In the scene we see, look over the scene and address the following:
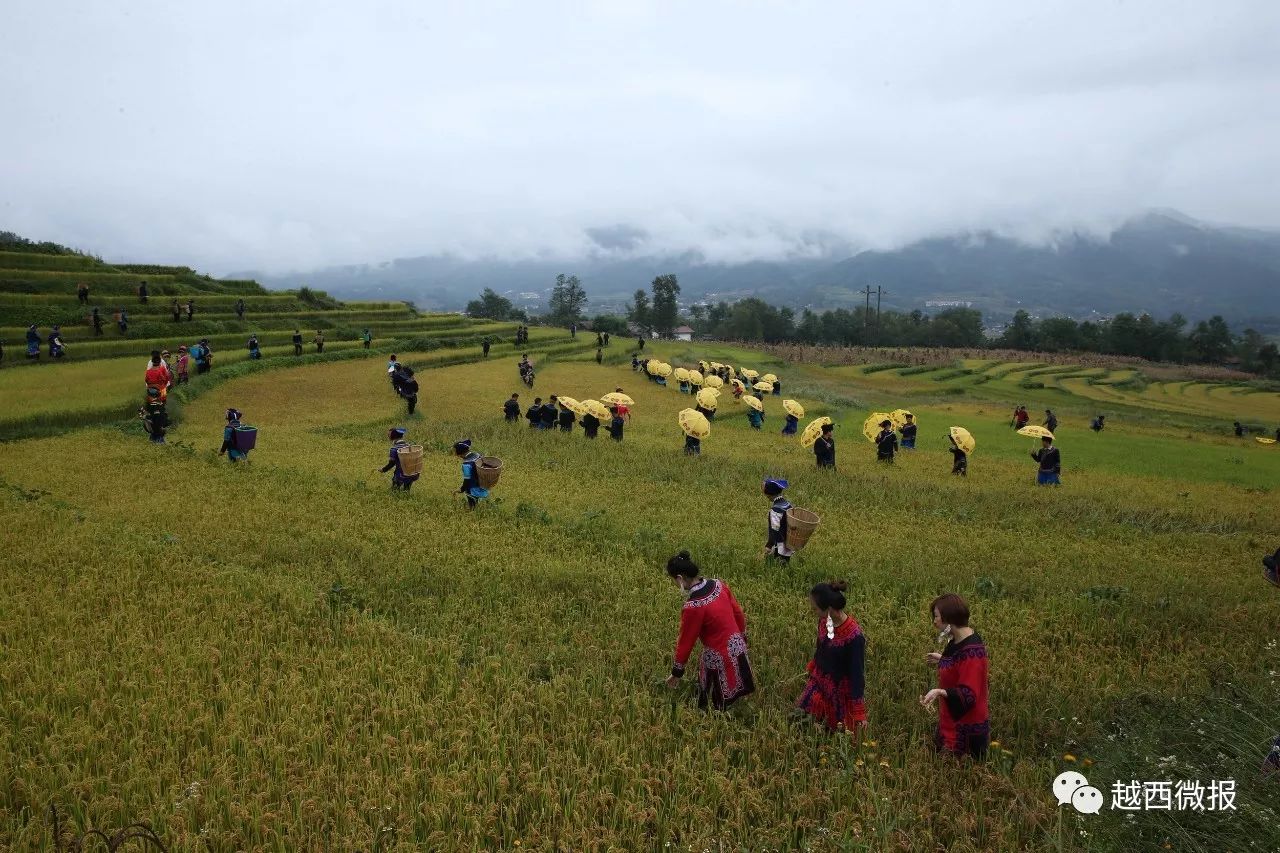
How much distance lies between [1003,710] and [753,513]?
7.44 meters

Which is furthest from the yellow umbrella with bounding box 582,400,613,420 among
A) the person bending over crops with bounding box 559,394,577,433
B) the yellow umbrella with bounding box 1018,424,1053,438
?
the yellow umbrella with bounding box 1018,424,1053,438

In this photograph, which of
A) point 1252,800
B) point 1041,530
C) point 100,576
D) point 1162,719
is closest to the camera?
point 1252,800

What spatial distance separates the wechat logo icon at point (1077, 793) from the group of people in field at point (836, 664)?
758 millimetres

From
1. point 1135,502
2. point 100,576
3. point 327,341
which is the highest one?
point 327,341

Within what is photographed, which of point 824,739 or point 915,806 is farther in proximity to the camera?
point 824,739

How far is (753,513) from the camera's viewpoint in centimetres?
1365

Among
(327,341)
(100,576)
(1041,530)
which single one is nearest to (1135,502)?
(1041,530)

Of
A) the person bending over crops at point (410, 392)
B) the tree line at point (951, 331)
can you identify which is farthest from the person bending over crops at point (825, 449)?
the tree line at point (951, 331)

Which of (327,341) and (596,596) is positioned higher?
(327,341)

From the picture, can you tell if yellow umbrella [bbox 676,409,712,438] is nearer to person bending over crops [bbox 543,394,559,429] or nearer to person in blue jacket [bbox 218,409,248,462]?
person bending over crops [bbox 543,394,559,429]

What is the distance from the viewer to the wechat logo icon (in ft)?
14.6

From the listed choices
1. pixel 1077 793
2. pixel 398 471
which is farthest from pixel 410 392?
pixel 1077 793

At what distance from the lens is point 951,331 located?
97.4 m

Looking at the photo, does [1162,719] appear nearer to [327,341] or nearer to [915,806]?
[915,806]
